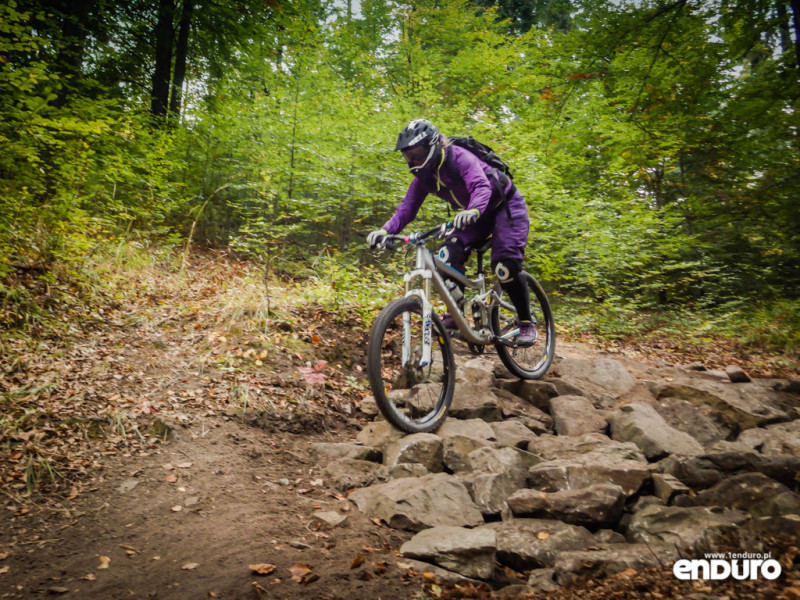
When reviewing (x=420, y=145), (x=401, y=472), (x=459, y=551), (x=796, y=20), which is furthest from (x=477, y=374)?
(x=796, y=20)

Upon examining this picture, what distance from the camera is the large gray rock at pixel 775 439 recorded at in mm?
3367

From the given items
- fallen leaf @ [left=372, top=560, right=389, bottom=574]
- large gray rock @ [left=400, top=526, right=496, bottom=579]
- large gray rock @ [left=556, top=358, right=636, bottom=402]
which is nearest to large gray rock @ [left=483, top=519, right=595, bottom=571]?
large gray rock @ [left=400, top=526, right=496, bottom=579]

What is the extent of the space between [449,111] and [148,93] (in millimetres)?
7075

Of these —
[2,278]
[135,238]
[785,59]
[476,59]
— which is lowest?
[2,278]

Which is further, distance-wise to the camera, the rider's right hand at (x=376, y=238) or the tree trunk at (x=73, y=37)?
the tree trunk at (x=73, y=37)

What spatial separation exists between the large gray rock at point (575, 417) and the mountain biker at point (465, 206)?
68 centimetres

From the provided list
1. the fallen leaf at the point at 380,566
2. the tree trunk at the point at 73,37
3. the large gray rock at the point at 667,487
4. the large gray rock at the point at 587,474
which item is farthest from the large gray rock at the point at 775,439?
the tree trunk at the point at 73,37

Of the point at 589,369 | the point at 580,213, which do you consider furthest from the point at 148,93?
the point at 589,369

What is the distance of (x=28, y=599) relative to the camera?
172 centimetres

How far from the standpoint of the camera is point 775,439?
11.5 ft

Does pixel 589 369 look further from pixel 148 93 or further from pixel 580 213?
pixel 148 93

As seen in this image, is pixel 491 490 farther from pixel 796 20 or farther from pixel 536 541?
pixel 796 20

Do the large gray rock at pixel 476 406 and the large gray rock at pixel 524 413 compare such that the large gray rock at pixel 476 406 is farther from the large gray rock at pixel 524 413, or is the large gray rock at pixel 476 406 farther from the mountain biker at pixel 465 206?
the mountain biker at pixel 465 206

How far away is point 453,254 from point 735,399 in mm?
3105
